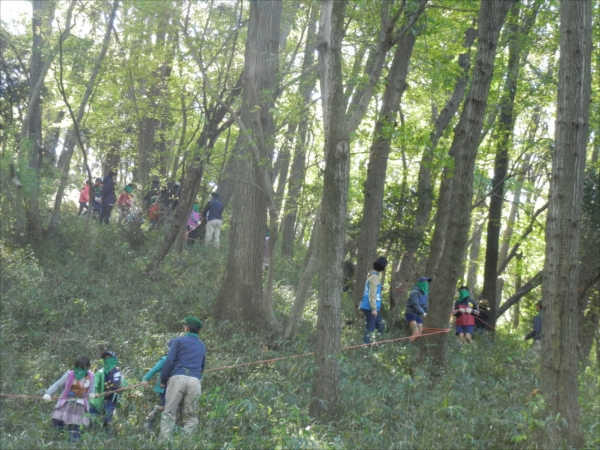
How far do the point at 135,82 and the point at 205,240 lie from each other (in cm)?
538

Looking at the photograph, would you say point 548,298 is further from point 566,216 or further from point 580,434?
point 580,434

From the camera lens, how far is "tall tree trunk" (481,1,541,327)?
1527cm

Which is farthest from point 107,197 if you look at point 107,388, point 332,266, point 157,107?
point 332,266

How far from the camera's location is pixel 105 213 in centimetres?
2044

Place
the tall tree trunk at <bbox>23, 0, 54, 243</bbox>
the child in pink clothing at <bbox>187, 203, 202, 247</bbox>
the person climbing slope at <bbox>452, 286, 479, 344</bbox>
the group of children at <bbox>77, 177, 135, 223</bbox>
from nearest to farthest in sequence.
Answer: the person climbing slope at <bbox>452, 286, 479, 344</bbox>, the tall tree trunk at <bbox>23, 0, 54, 243</bbox>, the group of children at <bbox>77, 177, 135, 223</bbox>, the child in pink clothing at <bbox>187, 203, 202, 247</bbox>

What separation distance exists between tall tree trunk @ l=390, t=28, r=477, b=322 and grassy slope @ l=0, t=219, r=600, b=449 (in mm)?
1250

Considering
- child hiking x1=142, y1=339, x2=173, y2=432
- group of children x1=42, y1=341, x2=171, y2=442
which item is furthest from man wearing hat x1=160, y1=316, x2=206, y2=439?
group of children x1=42, y1=341, x2=171, y2=442

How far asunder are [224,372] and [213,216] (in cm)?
1038

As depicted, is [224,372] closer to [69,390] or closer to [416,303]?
[69,390]

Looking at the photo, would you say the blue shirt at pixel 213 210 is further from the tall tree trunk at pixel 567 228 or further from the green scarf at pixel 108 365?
the tall tree trunk at pixel 567 228

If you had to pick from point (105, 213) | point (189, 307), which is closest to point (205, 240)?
point (105, 213)

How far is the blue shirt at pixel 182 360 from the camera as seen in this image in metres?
8.46

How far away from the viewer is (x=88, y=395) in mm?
8625

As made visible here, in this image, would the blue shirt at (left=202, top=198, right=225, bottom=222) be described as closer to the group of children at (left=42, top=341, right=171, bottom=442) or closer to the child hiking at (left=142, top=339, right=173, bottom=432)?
the group of children at (left=42, top=341, right=171, bottom=442)
